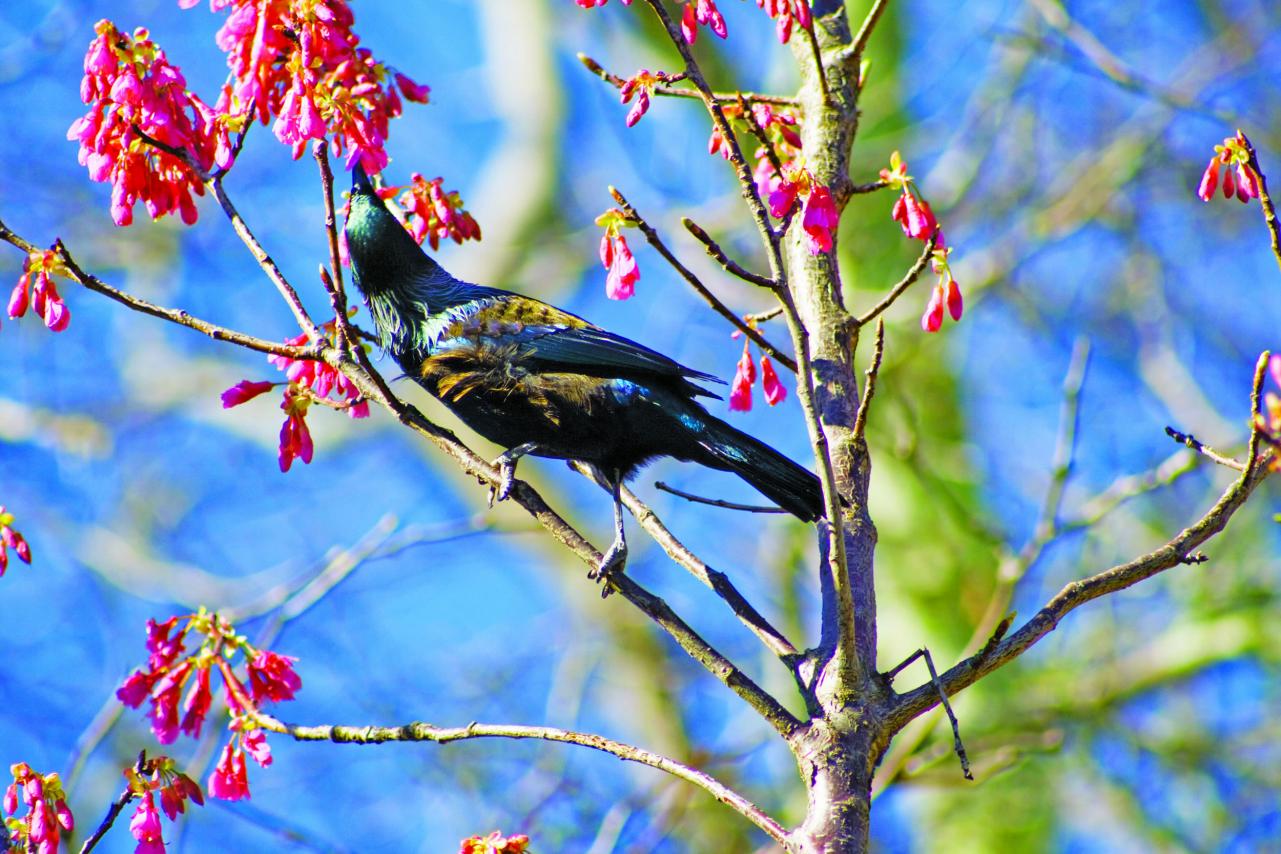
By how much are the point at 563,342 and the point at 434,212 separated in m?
0.58

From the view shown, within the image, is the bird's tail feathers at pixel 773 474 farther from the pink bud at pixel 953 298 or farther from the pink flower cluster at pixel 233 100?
the pink flower cluster at pixel 233 100

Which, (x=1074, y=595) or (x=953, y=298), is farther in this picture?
(x=953, y=298)

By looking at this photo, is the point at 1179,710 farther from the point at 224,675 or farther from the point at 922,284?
the point at 224,675

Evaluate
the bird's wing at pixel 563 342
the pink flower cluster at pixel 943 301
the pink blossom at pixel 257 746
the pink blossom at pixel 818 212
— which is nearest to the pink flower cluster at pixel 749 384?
the bird's wing at pixel 563 342

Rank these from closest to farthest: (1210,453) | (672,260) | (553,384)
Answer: (672,260) → (1210,453) → (553,384)

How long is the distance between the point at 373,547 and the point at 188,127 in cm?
154

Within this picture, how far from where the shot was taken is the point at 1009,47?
7238mm

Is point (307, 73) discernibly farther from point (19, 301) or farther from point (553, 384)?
point (553, 384)

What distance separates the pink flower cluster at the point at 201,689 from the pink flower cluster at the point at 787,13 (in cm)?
148

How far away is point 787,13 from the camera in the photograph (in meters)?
2.37

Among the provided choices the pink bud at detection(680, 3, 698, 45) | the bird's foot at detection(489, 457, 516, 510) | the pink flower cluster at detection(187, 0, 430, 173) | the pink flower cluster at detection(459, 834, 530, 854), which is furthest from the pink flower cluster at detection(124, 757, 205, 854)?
the pink bud at detection(680, 3, 698, 45)

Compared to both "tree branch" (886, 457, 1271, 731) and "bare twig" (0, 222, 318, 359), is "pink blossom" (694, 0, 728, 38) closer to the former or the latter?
"bare twig" (0, 222, 318, 359)

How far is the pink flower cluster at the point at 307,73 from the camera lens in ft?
6.98

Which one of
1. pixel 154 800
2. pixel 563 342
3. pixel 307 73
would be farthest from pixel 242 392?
pixel 563 342
